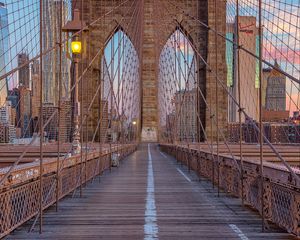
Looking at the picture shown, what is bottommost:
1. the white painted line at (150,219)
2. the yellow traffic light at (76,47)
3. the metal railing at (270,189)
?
the white painted line at (150,219)

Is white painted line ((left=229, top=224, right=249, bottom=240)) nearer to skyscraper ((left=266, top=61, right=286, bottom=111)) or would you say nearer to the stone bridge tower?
skyscraper ((left=266, top=61, right=286, bottom=111))

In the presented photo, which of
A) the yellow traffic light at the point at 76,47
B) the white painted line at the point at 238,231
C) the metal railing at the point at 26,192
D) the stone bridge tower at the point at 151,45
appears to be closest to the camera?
the metal railing at the point at 26,192

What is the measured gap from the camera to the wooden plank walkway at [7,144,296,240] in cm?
649

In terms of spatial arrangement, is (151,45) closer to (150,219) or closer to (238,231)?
(150,219)

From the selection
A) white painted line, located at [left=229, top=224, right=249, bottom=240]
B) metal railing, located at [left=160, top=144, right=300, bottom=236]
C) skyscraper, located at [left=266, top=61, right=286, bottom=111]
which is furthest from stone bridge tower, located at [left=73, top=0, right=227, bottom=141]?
white painted line, located at [left=229, top=224, right=249, bottom=240]

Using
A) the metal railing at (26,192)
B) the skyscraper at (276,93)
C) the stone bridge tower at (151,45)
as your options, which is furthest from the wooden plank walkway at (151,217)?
the stone bridge tower at (151,45)

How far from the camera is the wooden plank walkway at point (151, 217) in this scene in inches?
255

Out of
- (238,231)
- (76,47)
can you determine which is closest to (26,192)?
(238,231)

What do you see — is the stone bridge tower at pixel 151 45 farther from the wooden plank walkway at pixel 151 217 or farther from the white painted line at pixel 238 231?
the white painted line at pixel 238 231

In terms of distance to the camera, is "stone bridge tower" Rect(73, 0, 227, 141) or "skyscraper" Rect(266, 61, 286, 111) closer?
"skyscraper" Rect(266, 61, 286, 111)

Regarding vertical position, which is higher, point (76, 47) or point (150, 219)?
point (76, 47)

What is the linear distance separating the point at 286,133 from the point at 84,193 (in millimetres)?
14489

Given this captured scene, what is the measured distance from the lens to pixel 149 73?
52406 millimetres

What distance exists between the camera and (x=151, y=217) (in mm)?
7789
